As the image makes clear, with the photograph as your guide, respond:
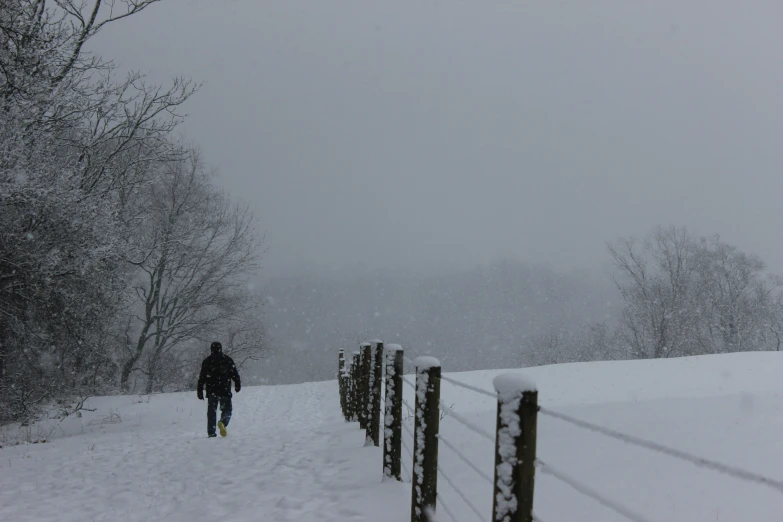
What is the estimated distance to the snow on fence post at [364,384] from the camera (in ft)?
24.7

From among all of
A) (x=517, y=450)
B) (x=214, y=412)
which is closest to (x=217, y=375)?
(x=214, y=412)

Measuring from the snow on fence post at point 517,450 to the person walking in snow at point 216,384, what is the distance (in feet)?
26.1

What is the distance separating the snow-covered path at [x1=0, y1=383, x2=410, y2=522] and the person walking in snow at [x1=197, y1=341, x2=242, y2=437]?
416mm

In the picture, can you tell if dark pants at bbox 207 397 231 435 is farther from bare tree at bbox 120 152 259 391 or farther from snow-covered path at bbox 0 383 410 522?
bare tree at bbox 120 152 259 391

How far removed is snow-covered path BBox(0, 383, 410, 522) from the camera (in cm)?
488

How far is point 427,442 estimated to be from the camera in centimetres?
388

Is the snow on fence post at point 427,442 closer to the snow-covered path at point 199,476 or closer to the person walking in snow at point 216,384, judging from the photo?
the snow-covered path at point 199,476

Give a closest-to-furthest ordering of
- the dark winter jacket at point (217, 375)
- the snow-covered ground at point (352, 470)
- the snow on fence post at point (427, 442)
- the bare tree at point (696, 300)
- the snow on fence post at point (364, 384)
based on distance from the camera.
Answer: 1. the snow on fence post at point (427, 442)
2. the snow-covered ground at point (352, 470)
3. the snow on fence post at point (364, 384)
4. the dark winter jacket at point (217, 375)
5. the bare tree at point (696, 300)

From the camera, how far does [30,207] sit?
9.07 meters

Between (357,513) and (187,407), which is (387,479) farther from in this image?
(187,407)

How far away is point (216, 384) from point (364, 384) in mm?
3395

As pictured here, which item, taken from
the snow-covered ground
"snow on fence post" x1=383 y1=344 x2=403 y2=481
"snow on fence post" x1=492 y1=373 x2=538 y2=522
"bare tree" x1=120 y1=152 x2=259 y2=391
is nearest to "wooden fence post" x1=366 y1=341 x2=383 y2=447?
the snow-covered ground

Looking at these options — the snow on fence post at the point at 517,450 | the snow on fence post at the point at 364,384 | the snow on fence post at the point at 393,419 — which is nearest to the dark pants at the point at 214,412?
the snow on fence post at the point at 364,384

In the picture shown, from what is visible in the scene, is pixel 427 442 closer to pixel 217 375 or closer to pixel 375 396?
pixel 375 396
